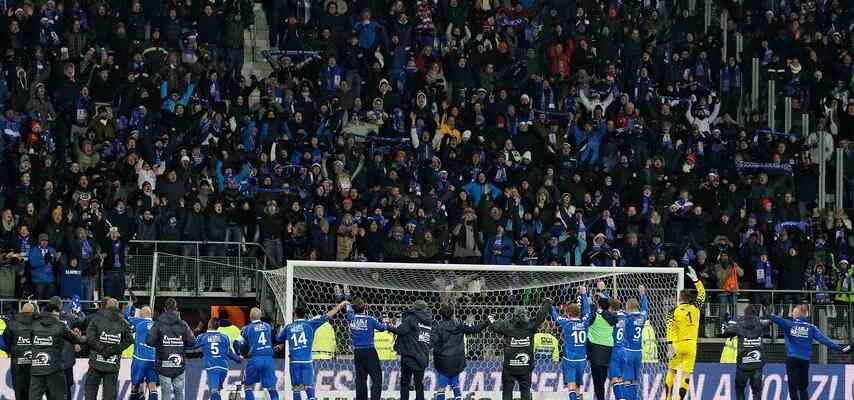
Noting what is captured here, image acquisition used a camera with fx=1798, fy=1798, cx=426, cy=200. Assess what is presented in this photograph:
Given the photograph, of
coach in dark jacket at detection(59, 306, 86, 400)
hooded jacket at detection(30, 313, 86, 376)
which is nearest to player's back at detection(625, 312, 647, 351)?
coach in dark jacket at detection(59, 306, 86, 400)

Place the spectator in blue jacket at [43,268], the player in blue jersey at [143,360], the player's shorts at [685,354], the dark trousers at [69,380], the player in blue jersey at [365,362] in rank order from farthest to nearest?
1. the spectator in blue jacket at [43,268]
2. the player's shorts at [685,354]
3. the player in blue jersey at [365,362]
4. the dark trousers at [69,380]
5. the player in blue jersey at [143,360]

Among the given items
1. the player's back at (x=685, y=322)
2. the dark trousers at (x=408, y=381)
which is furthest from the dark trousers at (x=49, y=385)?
the player's back at (x=685, y=322)

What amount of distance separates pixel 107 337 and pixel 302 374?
9.50 feet

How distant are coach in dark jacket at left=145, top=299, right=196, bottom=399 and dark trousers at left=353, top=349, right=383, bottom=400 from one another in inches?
97.9

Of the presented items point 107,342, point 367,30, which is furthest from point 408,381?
point 367,30

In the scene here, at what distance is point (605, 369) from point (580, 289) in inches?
59.0

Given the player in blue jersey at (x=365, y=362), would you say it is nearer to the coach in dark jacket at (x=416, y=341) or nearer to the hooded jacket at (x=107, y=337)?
the coach in dark jacket at (x=416, y=341)

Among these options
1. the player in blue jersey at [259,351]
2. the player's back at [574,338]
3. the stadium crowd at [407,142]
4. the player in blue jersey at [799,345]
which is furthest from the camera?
the stadium crowd at [407,142]

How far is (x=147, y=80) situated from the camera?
29.6 m

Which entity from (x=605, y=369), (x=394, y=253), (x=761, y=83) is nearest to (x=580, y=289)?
(x=605, y=369)

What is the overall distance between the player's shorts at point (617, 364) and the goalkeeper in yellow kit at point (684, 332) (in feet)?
3.20

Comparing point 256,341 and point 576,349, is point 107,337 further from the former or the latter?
point 576,349

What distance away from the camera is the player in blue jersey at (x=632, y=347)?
78.6 feet

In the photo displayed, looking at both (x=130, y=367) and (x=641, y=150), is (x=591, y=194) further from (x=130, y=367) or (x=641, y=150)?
(x=130, y=367)
